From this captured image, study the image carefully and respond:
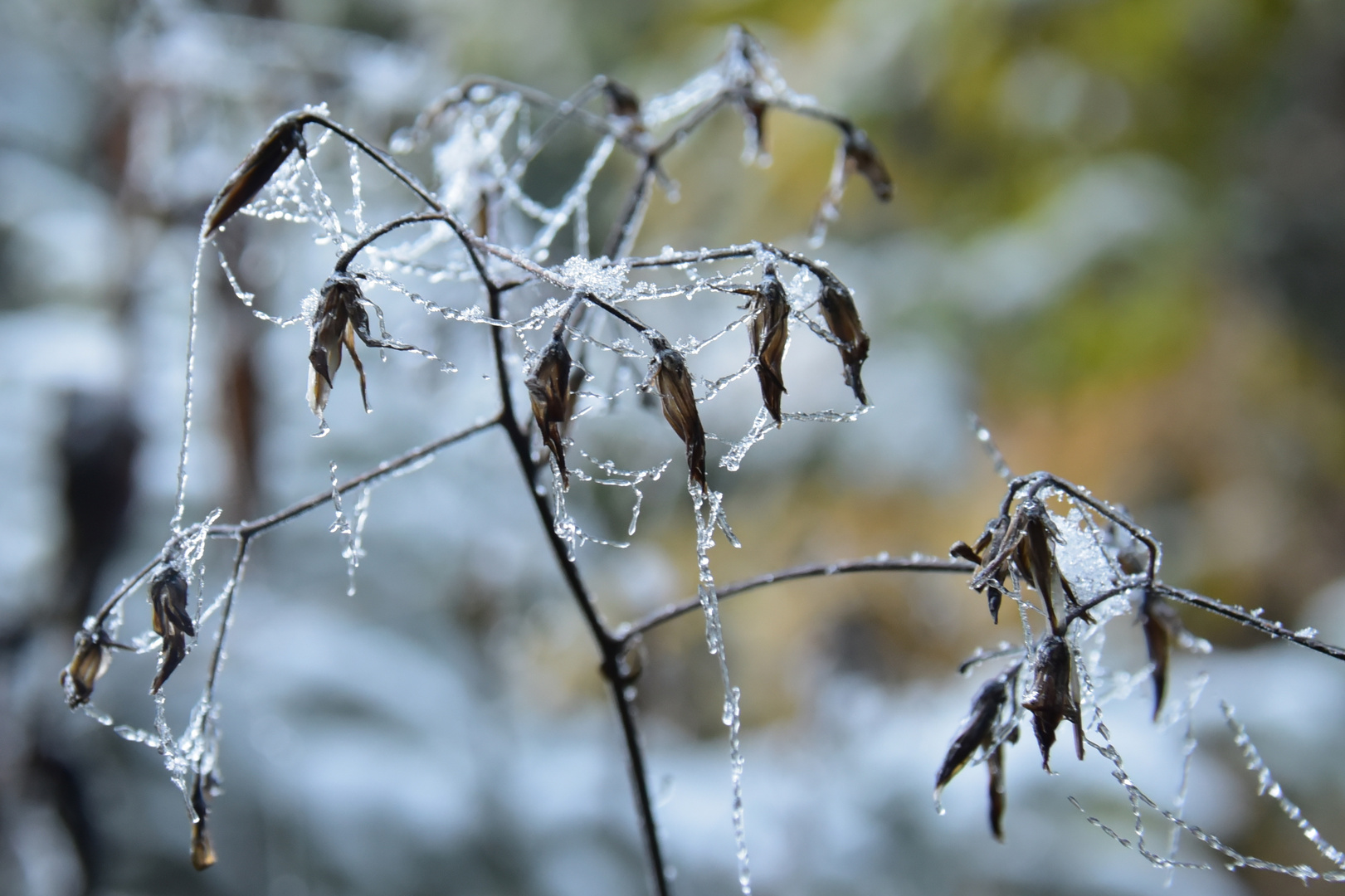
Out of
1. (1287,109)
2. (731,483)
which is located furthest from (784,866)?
(1287,109)

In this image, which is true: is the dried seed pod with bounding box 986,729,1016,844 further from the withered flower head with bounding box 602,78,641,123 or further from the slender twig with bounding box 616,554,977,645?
the withered flower head with bounding box 602,78,641,123

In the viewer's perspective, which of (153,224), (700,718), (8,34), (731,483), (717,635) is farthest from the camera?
(8,34)

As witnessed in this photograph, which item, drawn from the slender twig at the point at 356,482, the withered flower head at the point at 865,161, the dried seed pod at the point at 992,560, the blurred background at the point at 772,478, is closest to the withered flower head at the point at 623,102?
the withered flower head at the point at 865,161

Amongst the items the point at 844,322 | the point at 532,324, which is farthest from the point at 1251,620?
the point at 532,324

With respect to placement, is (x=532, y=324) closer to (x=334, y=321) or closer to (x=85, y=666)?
(x=334, y=321)

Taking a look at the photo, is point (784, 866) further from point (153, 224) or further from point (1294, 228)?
point (1294, 228)

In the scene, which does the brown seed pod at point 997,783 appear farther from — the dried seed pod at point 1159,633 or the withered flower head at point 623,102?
the withered flower head at point 623,102
